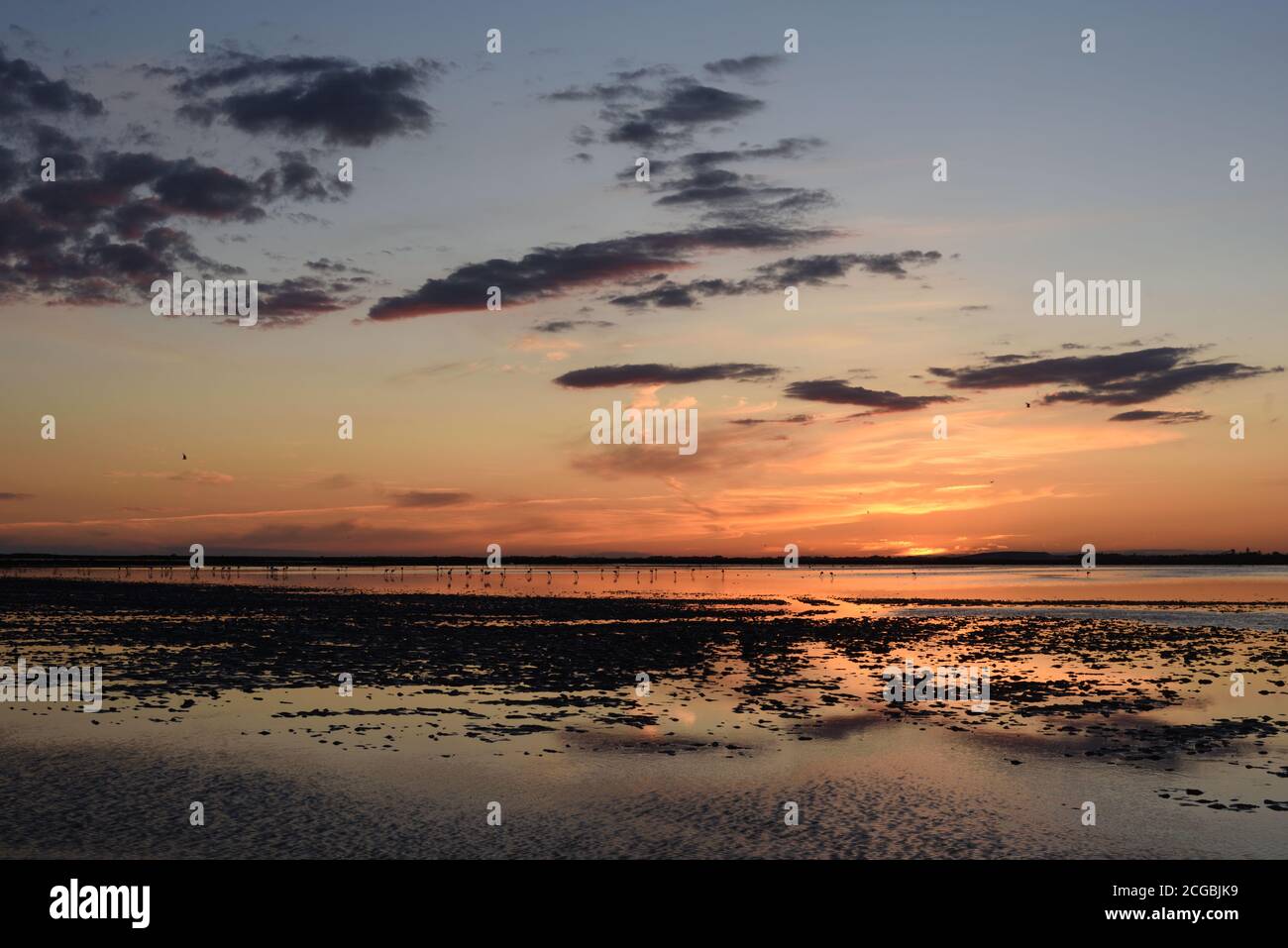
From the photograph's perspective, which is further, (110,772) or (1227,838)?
(110,772)

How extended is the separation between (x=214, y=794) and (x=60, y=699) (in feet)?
42.0

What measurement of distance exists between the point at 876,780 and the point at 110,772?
1567cm

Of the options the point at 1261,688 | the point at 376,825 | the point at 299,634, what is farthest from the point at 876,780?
the point at 299,634

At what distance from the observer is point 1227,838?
16.0 m

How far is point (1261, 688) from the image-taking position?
1281 inches

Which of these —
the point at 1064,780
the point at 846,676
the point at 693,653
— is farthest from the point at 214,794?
the point at 693,653
